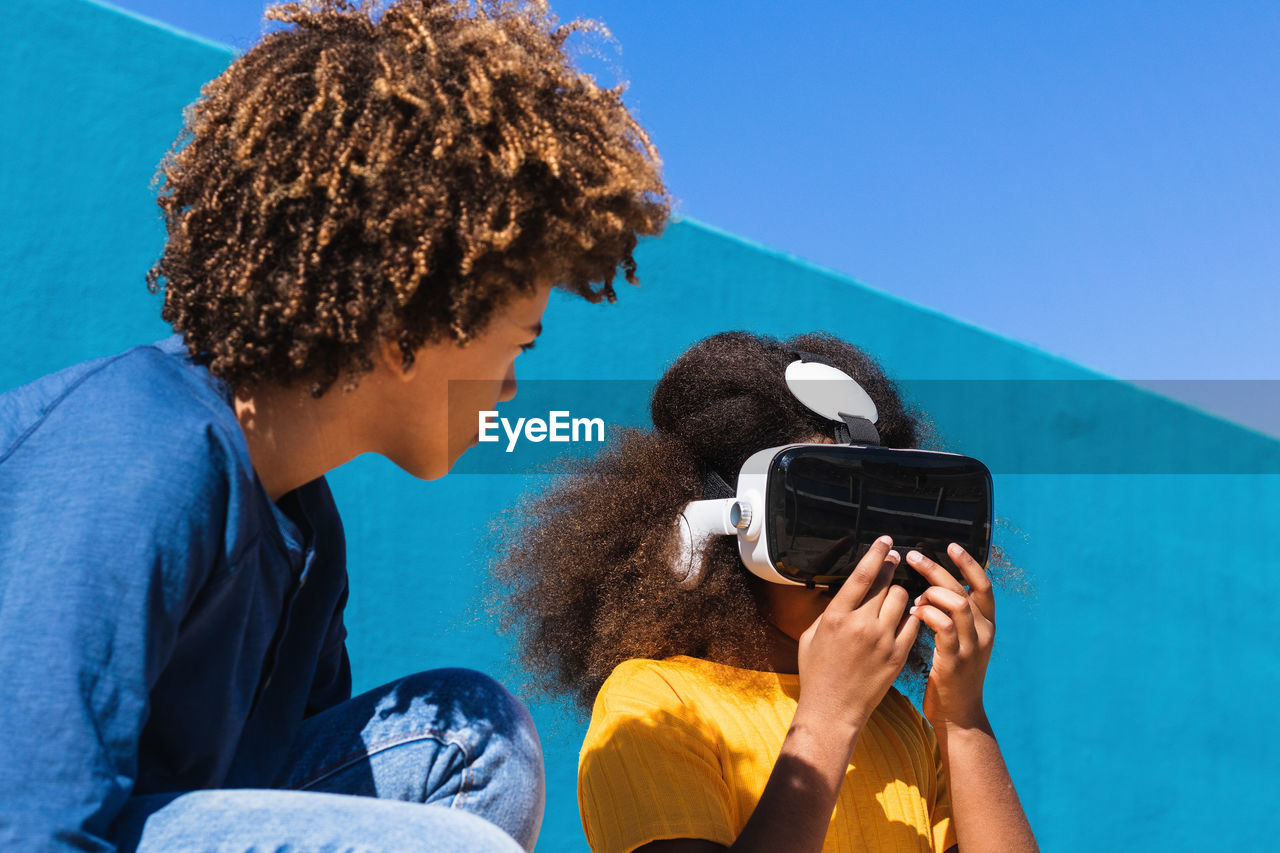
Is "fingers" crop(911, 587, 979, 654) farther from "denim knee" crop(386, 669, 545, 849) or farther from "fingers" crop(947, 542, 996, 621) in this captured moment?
"denim knee" crop(386, 669, 545, 849)

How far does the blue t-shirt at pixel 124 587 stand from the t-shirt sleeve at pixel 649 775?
1.96 ft

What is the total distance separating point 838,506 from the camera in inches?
69.6

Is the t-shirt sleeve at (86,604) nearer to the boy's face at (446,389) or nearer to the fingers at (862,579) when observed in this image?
the boy's face at (446,389)

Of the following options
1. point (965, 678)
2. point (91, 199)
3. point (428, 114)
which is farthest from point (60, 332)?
point (965, 678)

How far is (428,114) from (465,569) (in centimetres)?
222

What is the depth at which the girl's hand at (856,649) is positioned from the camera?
1.63 m

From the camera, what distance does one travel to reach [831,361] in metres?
2.17

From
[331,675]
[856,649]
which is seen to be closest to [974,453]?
[856,649]

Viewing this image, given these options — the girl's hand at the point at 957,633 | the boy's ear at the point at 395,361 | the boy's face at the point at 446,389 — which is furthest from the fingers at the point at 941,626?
the boy's ear at the point at 395,361


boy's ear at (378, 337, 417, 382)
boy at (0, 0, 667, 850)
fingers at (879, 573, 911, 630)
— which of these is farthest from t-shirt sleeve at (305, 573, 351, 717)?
fingers at (879, 573, 911, 630)

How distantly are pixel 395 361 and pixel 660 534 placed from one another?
86 centimetres

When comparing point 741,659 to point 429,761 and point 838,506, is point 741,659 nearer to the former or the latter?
point 838,506

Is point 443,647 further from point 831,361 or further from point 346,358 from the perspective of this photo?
point 346,358

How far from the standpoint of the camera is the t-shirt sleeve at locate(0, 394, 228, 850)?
875 mm
